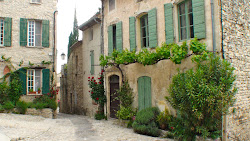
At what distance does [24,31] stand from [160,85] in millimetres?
8759

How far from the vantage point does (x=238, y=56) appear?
25.2ft

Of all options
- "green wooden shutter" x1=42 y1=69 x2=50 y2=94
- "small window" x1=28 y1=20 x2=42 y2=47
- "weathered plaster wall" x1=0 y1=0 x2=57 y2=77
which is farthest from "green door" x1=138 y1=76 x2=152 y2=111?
"small window" x1=28 y1=20 x2=42 y2=47

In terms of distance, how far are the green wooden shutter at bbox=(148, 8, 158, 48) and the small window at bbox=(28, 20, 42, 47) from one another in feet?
24.6

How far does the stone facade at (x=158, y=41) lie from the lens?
7164 mm

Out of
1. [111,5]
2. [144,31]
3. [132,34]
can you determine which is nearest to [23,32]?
[111,5]

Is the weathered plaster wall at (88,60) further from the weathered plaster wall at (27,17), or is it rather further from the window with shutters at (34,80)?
the window with shutters at (34,80)

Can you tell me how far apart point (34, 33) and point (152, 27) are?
7766 millimetres

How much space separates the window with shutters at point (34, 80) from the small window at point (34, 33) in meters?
1.63

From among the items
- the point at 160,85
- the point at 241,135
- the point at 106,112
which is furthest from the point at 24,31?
the point at 241,135

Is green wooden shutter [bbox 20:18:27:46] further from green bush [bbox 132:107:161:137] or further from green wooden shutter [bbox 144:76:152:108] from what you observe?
green bush [bbox 132:107:161:137]

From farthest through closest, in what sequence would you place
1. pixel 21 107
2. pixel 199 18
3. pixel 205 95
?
pixel 21 107 → pixel 199 18 → pixel 205 95

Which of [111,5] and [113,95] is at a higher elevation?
[111,5]

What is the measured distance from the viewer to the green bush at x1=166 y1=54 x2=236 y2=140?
5914 mm

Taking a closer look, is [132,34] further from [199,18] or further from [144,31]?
[199,18]
